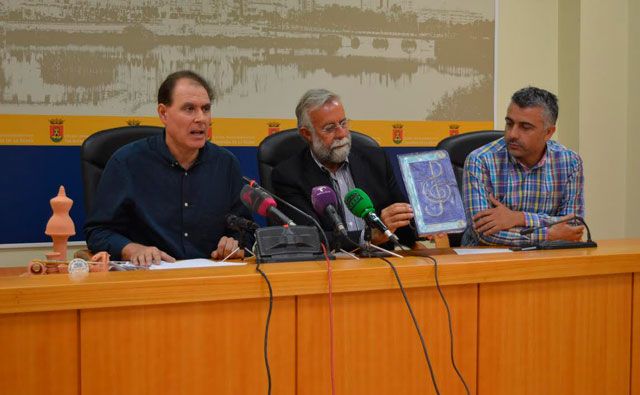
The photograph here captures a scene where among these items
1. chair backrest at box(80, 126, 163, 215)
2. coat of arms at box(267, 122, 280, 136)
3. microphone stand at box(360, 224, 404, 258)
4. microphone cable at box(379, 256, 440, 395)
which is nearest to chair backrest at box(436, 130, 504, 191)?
coat of arms at box(267, 122, 280, 136)

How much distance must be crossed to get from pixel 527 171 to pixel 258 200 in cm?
147

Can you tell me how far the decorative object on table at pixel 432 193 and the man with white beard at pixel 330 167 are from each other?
0.49m

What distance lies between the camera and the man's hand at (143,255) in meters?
2.13

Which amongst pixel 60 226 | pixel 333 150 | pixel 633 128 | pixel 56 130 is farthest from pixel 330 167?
pixel 633 128

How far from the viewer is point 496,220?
2582 mm

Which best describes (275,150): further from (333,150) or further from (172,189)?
(172,189)

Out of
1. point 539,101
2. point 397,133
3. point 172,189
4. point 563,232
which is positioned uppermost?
point 539,101

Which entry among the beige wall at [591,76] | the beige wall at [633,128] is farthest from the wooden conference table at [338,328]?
the beige wall at [633,128]

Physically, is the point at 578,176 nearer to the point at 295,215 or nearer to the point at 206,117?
the point at 295,215

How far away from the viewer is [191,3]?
353cm

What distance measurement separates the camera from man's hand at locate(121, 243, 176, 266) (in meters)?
2.13

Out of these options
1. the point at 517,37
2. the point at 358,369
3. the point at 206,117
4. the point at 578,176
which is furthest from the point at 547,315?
the point at 517,37

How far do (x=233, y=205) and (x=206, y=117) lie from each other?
0.37 meters

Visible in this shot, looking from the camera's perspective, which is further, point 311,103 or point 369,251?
point 311,103
